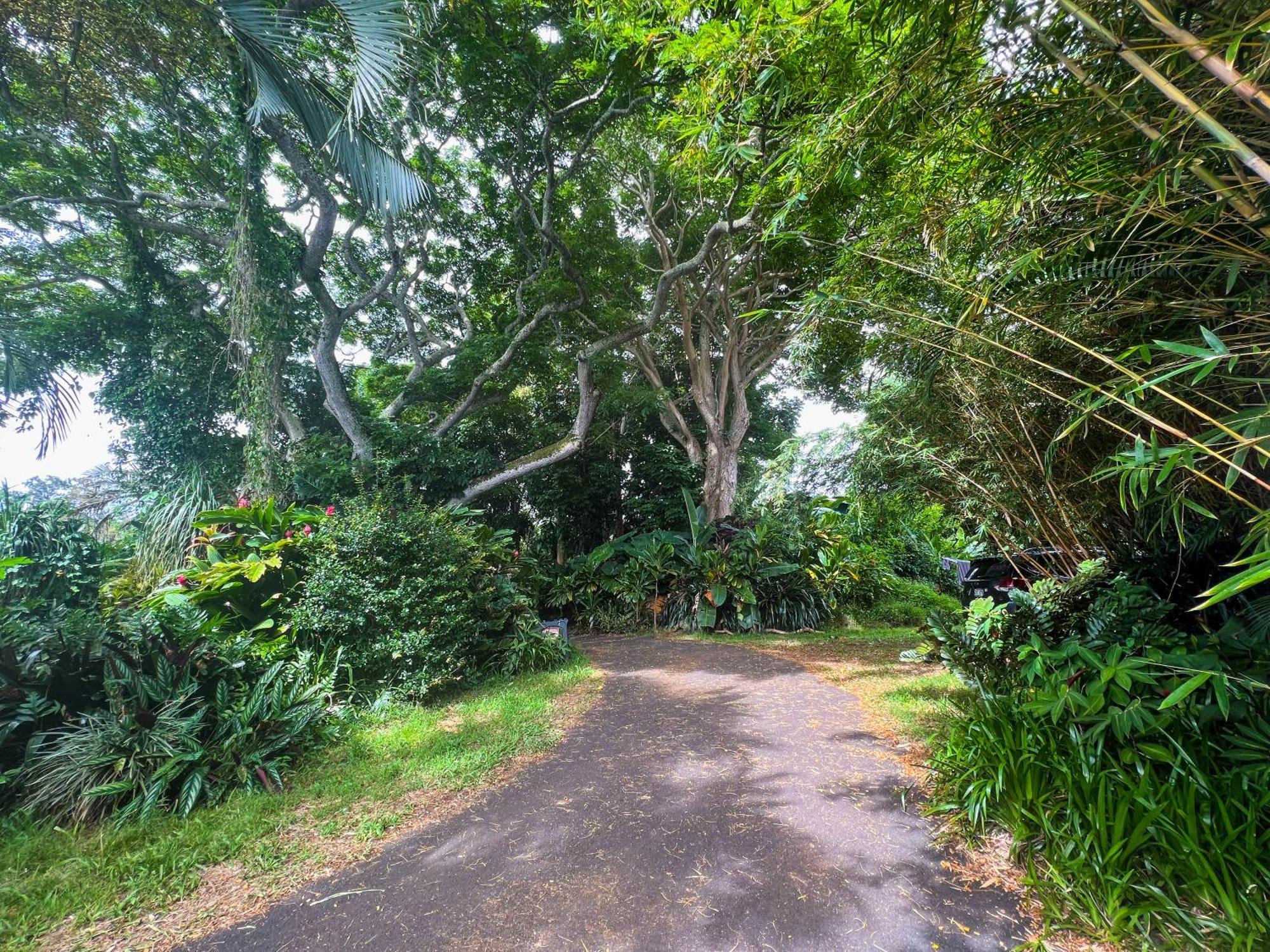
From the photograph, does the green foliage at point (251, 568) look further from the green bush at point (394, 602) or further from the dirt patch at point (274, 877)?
the dirt patch at point (274, 877)

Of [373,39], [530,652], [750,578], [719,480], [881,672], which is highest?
[373,39]

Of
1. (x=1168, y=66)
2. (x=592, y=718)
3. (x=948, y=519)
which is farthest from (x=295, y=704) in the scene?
(x=948, y=519)

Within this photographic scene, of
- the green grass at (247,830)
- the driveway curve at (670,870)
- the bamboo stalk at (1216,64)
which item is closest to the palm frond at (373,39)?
the bamboo stalk at (1216,64)

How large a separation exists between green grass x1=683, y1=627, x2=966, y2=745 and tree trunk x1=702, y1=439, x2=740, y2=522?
11.0 feet

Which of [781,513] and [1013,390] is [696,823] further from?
[781,513]

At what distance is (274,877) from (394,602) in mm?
2383

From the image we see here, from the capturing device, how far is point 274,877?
2.12 m

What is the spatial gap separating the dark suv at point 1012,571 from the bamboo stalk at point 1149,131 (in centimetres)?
222

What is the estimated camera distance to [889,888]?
195 cm

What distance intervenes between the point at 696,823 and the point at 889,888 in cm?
85

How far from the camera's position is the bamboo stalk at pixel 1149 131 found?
4.58ft

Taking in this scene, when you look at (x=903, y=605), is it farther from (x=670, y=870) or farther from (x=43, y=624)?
(x=43, y=624)

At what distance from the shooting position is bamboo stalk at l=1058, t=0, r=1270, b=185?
116 centimetres

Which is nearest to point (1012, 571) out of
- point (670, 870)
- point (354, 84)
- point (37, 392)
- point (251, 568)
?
point (670, 870)
